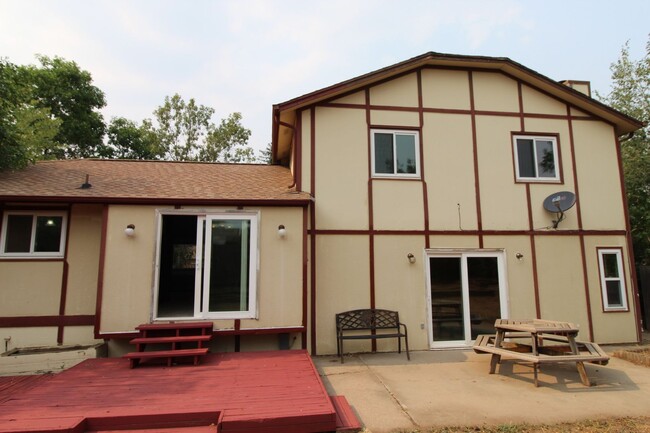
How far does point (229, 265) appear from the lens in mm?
6215

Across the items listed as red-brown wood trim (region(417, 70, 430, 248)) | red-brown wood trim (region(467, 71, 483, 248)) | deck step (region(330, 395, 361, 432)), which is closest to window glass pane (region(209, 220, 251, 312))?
deck step (region(330, 395, 361, 432))

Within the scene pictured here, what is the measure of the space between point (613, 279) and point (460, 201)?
3799 mm

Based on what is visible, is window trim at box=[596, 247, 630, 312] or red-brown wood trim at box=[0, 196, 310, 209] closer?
red-brown wood trim at box=[0, 196, 310, 209]

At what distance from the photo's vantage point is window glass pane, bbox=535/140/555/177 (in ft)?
26.6

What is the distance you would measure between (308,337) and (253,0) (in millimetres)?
6211

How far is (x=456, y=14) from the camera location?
25.4 ft

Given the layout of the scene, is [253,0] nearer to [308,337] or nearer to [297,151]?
[297,151]

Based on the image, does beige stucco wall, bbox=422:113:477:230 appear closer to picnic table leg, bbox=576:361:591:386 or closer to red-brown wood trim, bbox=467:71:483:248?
red-brown wood trim, bbox=467:71:483:248

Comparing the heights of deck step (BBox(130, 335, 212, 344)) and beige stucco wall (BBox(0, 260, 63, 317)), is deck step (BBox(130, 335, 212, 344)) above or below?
below

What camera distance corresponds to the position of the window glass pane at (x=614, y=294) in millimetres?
7746

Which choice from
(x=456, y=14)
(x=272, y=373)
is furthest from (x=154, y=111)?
(x=272, y=373)

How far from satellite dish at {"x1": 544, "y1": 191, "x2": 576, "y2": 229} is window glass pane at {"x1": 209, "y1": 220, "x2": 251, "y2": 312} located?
630 cm

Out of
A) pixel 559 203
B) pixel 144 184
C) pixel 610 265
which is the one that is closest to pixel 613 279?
pixel 610 265

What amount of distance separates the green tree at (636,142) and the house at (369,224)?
180 inches
